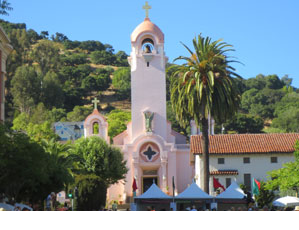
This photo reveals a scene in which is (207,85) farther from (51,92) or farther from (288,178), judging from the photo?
(51,92)

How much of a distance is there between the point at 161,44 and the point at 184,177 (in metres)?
15.6

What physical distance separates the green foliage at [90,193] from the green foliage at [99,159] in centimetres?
1048

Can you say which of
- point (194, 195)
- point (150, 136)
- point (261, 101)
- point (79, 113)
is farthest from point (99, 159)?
point (261, 101)

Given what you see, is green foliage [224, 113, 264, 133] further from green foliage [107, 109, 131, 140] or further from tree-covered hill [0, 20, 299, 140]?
green foliage [107, 109, 131, 140]

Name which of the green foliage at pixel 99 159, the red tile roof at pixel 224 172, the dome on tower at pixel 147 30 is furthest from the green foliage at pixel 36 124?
the red tile roof at pixel 224 172

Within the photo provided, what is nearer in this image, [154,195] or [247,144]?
[154,195]

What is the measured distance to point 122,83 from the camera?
16850 centimetres

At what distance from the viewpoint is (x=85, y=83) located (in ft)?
532

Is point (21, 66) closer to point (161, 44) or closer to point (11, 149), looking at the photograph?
point (161, 44)

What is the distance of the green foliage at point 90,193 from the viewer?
45.4m

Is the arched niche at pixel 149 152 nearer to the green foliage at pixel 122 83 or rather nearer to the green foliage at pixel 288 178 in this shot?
the green foliage at pixel 288 178

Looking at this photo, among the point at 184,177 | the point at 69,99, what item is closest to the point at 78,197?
the point at 184,177

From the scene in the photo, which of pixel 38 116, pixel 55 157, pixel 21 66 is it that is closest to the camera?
pixel 55 157

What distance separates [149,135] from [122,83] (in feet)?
322
